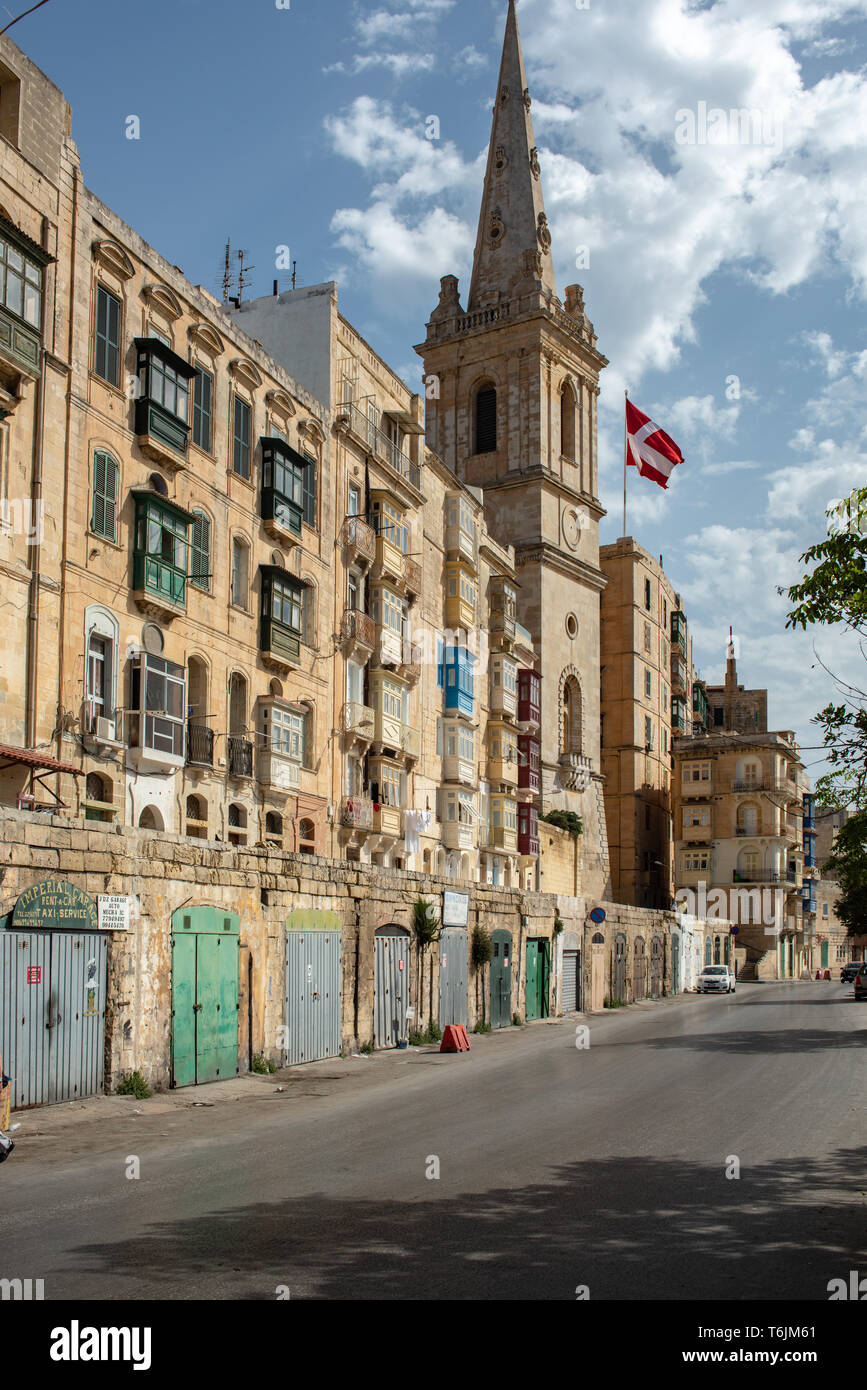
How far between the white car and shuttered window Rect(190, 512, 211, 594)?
42160 millimetres

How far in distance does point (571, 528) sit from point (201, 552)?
139 feet

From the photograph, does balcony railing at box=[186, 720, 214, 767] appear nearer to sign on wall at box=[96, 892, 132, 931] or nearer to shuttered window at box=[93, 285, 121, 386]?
shuttered window at box=[93, 285, 121, 386]

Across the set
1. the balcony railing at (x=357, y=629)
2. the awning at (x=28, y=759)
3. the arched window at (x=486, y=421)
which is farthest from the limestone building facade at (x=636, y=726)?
the awning at (x=28, y=759)

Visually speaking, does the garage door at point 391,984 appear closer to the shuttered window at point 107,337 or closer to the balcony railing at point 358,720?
the balcony railing at point 358,720

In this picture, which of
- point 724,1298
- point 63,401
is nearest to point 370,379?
point 63,401

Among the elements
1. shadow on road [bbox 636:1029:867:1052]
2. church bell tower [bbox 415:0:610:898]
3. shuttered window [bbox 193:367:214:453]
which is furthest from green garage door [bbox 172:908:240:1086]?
church bell tower [bbox 415:0:610:898]

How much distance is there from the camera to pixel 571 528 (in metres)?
70.9

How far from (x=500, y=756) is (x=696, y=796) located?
41406mm

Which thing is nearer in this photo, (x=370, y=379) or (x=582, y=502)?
(x=370, y=379)

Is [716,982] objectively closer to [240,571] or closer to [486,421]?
[486,421]

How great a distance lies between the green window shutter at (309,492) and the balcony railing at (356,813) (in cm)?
841

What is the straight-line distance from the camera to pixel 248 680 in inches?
1302

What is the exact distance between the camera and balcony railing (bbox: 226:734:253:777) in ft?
104
